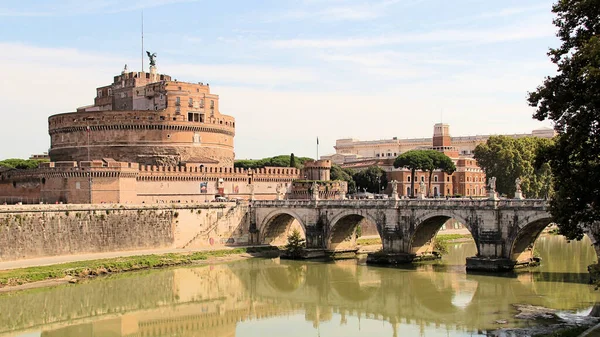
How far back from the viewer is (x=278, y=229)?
54031mm

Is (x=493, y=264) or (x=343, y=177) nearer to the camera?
(x=493, y=264)

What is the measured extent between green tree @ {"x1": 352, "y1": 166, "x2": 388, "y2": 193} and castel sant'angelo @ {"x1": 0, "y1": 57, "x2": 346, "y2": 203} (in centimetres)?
1352

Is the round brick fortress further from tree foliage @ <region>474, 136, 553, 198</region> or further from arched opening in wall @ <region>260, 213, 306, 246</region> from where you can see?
tree foliage @ <region>474, 136, 553, 198</region>

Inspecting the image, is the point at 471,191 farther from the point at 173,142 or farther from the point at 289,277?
the point at 289,277

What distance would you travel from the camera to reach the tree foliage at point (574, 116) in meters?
19.3

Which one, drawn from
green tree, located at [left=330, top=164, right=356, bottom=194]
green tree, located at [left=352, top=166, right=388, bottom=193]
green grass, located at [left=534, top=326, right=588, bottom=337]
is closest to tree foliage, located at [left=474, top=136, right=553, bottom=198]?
green tree, located at [left=330, top=164, right=356, bottom=194]

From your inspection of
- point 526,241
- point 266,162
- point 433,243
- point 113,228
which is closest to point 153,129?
point 113,228

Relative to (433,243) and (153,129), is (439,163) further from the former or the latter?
(433,243)

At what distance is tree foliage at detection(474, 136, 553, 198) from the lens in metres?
63.2

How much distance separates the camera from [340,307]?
106 ft

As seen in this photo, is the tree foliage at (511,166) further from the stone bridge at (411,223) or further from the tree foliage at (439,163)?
the stone bridge at (411,223)

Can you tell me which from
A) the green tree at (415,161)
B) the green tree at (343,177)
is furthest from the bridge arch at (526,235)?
the green tree at (343,177)

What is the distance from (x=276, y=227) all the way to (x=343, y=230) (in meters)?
6.77

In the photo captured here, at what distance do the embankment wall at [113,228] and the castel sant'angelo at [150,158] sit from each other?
4.84 meters
